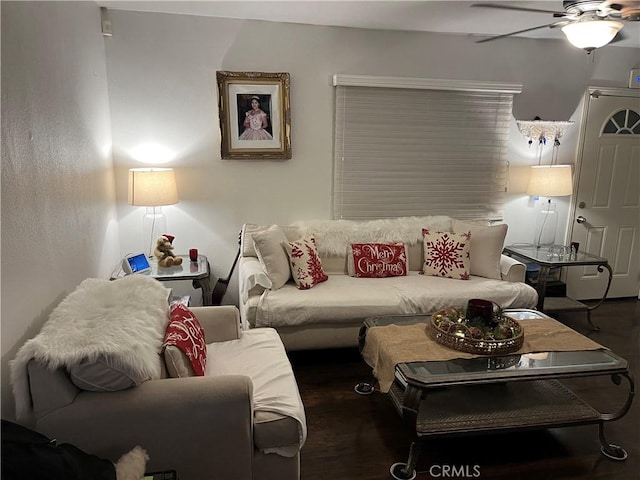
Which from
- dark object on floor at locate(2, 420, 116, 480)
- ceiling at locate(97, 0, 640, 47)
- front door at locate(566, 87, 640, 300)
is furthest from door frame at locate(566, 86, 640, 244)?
dark object on floor at locate(2, 420, 116, 480)

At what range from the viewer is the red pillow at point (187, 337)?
6.20 ft

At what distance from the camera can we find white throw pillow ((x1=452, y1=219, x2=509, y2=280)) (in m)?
3.54

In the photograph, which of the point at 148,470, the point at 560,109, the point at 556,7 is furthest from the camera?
the point at 560,109

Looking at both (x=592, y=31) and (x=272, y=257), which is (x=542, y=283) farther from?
(x=272, y=257)

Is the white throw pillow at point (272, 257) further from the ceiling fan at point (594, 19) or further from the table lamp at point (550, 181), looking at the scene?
the table lamp at point (550, 181)

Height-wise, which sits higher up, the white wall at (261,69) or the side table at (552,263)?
the white wall at (261,69)

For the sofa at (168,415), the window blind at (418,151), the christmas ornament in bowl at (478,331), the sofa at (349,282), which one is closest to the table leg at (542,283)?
the sofa at (349,282)

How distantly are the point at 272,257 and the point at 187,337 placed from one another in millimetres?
1202

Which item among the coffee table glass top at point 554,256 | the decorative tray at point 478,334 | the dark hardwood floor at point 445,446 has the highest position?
the coffee table glass top at point 554,256

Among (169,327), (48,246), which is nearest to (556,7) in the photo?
(169,327)

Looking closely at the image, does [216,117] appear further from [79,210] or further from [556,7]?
[556,7]

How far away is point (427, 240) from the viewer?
11.8 ft

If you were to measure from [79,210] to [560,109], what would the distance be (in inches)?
160

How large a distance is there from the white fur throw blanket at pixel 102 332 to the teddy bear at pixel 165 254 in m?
1.12
